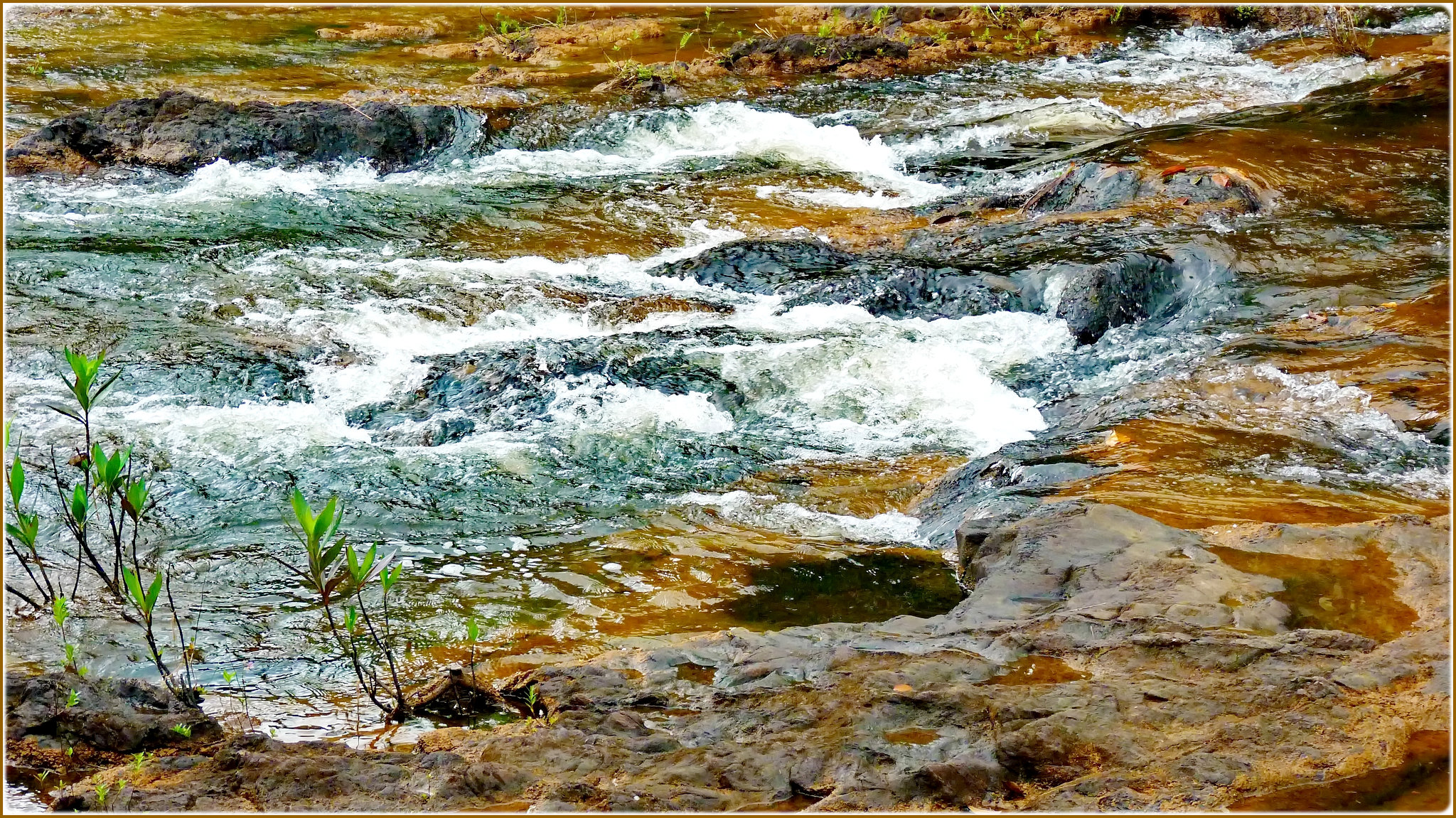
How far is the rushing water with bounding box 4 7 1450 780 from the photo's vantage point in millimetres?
4992

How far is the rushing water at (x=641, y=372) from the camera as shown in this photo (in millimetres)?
4992

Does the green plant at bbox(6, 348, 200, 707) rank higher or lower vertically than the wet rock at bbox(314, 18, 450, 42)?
lower

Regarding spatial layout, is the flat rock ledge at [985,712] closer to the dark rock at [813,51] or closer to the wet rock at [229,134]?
the wet rock at [229,134]

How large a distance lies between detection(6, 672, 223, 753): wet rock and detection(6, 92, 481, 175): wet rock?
8718 mm

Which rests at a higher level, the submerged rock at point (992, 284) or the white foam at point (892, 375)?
the submerged rock at point (992, 284)

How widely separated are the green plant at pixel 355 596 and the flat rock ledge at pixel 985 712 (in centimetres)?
32

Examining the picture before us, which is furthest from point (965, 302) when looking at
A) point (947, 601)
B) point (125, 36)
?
point (125, 36)

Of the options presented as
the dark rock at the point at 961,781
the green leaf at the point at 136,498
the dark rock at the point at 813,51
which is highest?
the dark rock at the point at 813,51

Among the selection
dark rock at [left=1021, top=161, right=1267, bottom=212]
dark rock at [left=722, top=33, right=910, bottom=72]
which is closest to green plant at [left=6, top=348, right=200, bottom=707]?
dark rock at [left=1021, top=161, right=1267, bottom=212]

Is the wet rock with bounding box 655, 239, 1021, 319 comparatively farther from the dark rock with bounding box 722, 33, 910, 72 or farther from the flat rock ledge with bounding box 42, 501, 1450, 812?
the dark rock with bounding box 722, 33, 910, 72

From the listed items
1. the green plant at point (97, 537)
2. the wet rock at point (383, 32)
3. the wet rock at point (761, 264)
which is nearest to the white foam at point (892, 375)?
the wet rock at point (761, 264)

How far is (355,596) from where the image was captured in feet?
16.0

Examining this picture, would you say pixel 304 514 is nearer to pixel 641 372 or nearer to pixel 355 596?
pixel 355 596

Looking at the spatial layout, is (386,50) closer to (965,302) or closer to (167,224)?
(167,224)
